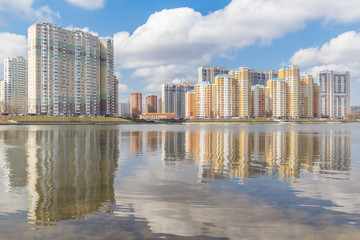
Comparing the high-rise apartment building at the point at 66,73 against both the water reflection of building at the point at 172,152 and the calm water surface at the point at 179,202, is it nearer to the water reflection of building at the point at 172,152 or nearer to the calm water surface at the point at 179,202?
the water reflection of building at the point at 172,152

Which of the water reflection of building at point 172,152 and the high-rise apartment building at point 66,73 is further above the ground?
the high-rise apartment building at point 66,73

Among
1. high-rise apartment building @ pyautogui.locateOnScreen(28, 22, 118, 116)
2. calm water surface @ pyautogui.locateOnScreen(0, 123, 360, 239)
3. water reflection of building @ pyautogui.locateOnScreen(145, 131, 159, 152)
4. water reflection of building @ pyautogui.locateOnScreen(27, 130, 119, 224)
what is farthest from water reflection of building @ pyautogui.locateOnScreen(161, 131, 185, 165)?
high-rise apartment building @ pyautogui.locateOnScreen(28, 22, 118, 116)

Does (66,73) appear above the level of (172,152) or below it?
above

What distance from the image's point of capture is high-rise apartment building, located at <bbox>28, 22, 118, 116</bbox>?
16538 cm

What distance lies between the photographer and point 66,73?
177625mm

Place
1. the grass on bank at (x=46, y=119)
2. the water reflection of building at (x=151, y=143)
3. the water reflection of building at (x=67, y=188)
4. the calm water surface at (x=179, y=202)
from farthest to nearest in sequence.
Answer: the grass on bank at (x=46, y=119)
the water reflection of building at (x=151, y=143)
the water reflection of building at (x=67, y=188)
the calm water surface at (x=179, y=202)

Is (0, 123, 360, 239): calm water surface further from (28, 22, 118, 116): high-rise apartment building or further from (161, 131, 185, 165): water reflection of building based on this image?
(28, 22, 118, 116): high-rise apartment building

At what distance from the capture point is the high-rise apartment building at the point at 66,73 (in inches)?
6511

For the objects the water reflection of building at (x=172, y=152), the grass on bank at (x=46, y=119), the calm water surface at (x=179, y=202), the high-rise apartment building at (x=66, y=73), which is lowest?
the water reflection of building at (x=172, y=152)

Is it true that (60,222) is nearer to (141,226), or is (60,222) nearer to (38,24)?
(141,226)

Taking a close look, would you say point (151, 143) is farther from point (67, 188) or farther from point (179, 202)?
point (179, 202)

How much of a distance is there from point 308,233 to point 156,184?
7894 millimetres

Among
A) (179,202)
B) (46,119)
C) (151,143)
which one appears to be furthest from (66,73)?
(179,202)

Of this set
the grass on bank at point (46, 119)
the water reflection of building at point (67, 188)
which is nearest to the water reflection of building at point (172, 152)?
the water reflection of building at point (67, 188)
